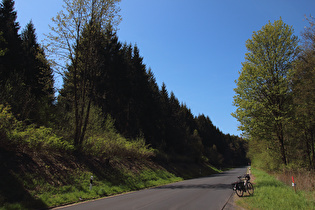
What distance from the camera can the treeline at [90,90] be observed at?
15.6 meters

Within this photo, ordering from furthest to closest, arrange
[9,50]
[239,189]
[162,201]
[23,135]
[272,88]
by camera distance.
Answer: [9,50] → [272,88] → [239,189] → [23,135] → [162,201]

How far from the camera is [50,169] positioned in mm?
11094

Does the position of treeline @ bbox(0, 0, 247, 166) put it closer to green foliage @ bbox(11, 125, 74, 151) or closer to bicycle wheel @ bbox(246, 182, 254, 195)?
green foliage @ bbox(11, 125, 74, 151)

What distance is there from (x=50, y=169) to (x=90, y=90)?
25.4 feet

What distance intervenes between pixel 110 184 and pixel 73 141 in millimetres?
4331

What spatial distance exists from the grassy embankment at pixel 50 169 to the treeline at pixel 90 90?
827 mm

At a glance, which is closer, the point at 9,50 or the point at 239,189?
the point at 239,189

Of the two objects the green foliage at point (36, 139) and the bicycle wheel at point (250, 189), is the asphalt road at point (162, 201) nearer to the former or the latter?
the bicycle wheel at point (250, 189)

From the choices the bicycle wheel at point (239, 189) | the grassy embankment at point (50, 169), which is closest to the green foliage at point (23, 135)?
the grassy embankment at point (50, 169)

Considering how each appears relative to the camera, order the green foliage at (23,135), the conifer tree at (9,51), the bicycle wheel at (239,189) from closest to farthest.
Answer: the green foliage at (23,135) < the bicycle wheel at (239,189) < the conifer tree at (9,51)

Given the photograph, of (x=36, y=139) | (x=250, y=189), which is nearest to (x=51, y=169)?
(x=36, y=139)

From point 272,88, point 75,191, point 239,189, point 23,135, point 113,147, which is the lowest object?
point 239,189

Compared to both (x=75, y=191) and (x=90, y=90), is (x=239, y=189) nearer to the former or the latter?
(x=75, y=191)

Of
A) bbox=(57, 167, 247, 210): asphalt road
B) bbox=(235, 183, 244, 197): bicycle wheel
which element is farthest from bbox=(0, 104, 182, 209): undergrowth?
bbox=(235, 183, 244, 197): bicycle wheel
